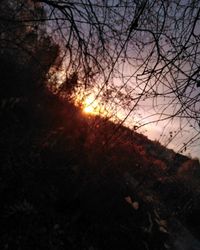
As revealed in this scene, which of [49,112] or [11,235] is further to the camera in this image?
[49,112]

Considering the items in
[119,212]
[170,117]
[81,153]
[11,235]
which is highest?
[170,117]

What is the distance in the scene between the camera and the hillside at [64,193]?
11.9 ft

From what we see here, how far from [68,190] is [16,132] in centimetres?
207

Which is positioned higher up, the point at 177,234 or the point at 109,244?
the point at 177,234

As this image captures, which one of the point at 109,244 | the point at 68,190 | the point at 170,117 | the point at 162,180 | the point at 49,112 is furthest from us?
the point at 162,180

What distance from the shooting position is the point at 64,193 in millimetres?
4410

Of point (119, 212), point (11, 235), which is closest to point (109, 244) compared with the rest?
point (119, 212)

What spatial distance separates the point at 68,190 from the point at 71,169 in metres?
0.62

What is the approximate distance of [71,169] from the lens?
199 inches

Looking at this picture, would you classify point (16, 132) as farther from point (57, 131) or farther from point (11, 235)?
point (11, 235)

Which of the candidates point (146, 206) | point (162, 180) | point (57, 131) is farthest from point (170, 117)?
point (162, 180)

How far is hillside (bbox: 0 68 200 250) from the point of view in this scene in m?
3.63

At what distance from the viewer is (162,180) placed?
10.5 meters

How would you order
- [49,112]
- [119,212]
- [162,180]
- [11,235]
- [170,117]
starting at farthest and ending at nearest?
[162,180] → [49,112] → [119,212] → [11,235] → [170,117]
